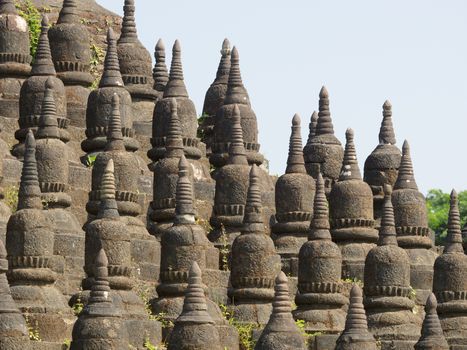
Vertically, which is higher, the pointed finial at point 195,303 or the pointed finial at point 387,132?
the pointed finial at point 387,132

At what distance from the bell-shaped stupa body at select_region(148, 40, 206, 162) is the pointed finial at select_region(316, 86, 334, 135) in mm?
2796

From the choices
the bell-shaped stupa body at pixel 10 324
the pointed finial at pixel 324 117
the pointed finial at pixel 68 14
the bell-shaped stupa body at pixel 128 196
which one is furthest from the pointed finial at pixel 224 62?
the bell-shaped stupa body at pixel 10 324

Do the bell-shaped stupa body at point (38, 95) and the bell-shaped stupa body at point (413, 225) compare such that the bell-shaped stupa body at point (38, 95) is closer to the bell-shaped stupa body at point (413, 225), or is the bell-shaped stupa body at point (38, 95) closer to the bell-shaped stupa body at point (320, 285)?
the bell-shaped stupa body at point (320, 285)

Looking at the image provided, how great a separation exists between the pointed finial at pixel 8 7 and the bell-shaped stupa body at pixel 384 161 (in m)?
8.18

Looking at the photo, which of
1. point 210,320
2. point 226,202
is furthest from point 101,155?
point 210,320

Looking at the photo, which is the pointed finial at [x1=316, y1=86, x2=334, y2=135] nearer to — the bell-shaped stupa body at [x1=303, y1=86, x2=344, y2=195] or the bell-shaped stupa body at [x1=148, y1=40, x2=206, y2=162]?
the bell-shaped stupa body at [x1=303, y1=86, x2=344, y2=195]

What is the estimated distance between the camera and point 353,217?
2251 inches

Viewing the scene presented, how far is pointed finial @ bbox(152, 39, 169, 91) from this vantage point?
2414 inches

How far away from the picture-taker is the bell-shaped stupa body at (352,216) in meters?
57.0

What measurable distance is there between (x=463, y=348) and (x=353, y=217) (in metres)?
4.08

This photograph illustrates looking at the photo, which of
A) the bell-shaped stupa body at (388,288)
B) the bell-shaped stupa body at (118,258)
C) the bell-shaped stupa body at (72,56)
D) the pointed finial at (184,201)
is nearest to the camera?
the bell-shaped stupa body at (118,258)

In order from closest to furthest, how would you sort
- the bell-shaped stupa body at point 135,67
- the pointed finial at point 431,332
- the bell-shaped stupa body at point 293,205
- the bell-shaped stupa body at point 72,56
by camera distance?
the pointed finial at point 431,332, the bell-shaped stupa body at point 293,205, the bell-shaped stupa body at point 72,56, the bell-shaped stupa body at point 135,67

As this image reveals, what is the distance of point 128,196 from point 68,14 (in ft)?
21.5

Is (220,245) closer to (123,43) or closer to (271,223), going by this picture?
(271,223)
